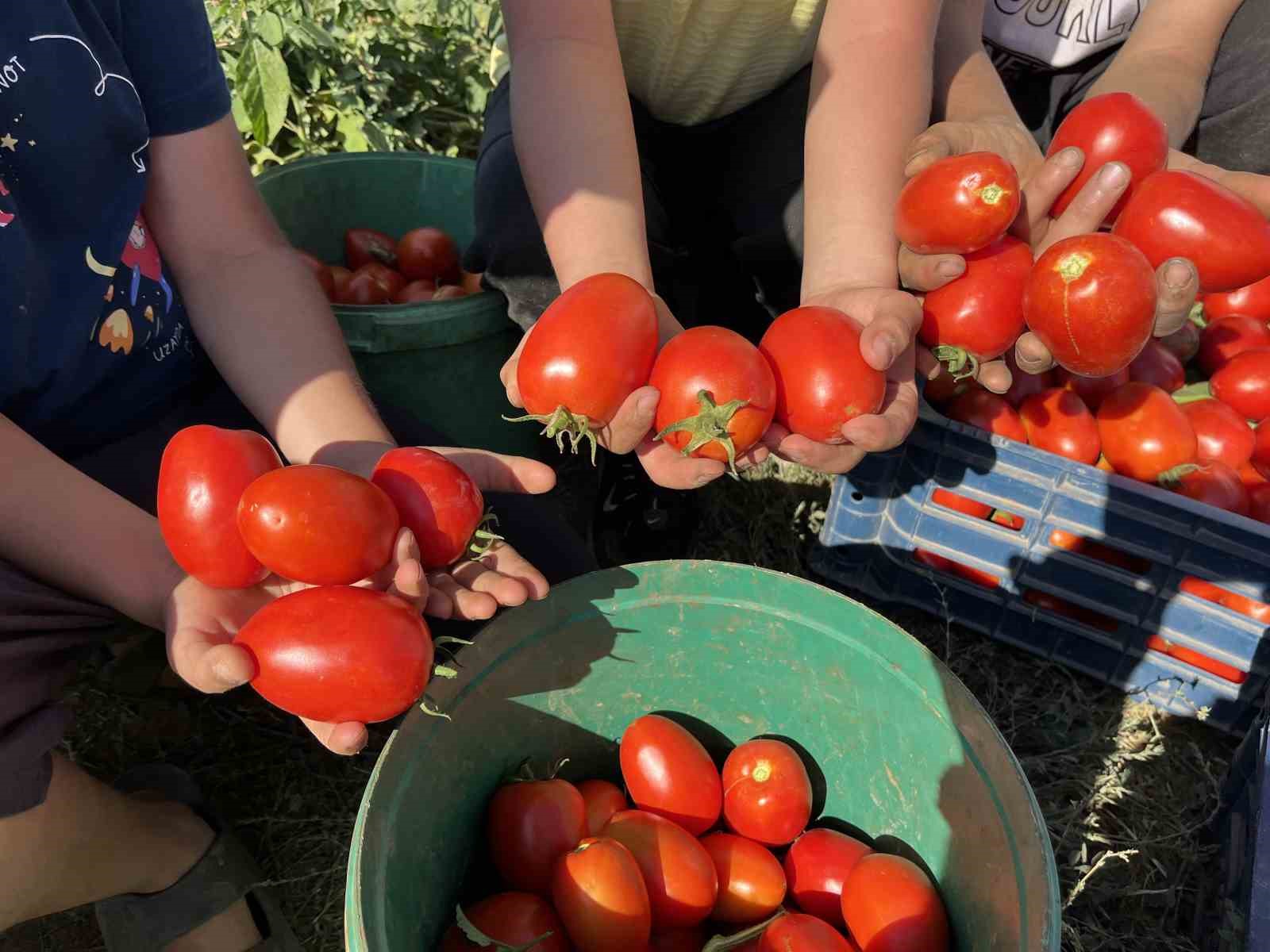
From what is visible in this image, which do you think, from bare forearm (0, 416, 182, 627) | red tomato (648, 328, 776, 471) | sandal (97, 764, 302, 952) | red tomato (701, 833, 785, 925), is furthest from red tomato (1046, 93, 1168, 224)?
sandal (97, 764, 302, 952)

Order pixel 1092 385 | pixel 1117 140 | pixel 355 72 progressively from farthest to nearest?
pixel 355 72, pixel 1092 385, pixel 1117 140

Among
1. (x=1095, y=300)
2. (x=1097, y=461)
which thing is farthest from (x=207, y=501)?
(x=1097, y=461)

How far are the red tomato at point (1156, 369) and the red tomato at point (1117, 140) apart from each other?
443 millimetres

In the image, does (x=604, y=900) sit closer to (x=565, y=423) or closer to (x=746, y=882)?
(x=746, y=882)

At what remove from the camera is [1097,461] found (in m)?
2.21

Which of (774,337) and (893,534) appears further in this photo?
(893,534)

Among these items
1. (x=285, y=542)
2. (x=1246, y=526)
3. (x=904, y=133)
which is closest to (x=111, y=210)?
(x=285, y=542)

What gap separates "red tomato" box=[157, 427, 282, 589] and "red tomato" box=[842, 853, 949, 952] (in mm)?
1046

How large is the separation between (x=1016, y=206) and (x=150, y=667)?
202cm

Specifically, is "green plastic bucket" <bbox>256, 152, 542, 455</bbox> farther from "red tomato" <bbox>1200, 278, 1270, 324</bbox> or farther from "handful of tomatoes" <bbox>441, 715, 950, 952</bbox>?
"red tomato" <bbox>1200, 278, 1270, 324</bbox>

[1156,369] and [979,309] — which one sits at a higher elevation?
[979,309]

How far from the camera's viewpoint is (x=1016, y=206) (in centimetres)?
175

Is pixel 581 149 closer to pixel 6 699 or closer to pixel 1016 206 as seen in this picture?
pixel 1016 206

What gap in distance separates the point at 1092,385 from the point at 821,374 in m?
1.07
